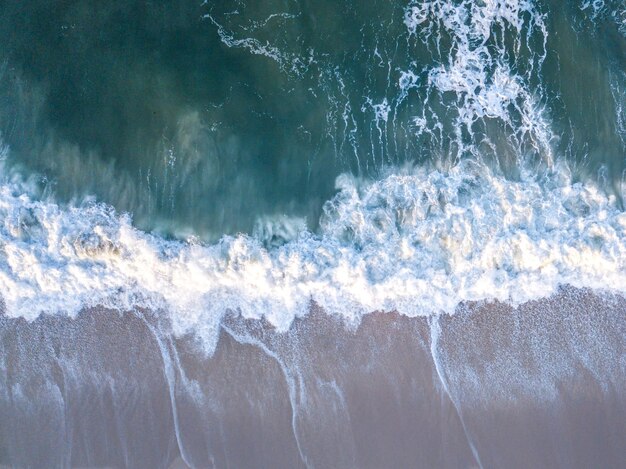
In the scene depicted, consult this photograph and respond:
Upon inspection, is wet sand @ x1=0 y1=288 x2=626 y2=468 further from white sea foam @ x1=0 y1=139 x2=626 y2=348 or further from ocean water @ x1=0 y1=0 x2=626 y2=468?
white sea foam @ x1=0 y1=139 x2=626 y2=348

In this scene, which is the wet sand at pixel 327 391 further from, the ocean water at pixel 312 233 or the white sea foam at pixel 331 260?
the white sea foam at pixel 331 260

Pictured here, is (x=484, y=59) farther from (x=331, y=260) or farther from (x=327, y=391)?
(x=327, y=391)

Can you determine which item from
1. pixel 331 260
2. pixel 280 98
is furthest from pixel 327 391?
pixel 280 98

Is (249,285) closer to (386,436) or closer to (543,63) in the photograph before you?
(386,436)

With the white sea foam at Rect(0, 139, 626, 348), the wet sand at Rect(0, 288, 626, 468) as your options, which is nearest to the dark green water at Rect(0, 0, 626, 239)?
the white sea foam at Rect(0, 139, 626, 348)

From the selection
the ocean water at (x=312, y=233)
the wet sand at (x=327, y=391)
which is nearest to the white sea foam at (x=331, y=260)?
the ocean water at (x=312, y=233)

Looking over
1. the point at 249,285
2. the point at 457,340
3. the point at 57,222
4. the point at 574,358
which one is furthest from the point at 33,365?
the point at 574,358
